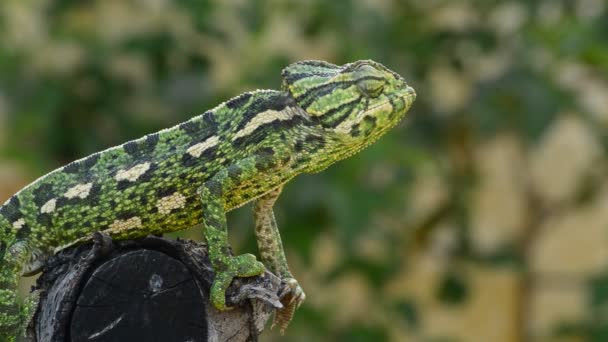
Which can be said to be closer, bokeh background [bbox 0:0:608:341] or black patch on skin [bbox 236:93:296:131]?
black patch on skin [bbox 236:93:296:131]

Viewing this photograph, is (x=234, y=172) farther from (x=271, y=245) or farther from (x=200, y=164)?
(x=271, y=245)

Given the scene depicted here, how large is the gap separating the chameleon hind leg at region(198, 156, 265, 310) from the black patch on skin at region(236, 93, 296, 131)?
108mm

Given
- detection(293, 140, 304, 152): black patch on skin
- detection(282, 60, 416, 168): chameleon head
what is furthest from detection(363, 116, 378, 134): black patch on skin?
detection(293, 140, 304, 152): black patch on skin

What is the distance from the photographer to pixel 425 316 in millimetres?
6520

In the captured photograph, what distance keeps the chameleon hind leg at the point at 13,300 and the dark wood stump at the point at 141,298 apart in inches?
0.9

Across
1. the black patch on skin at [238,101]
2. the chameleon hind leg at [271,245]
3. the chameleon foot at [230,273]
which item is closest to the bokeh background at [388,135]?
the chameleon hind leg at [271,245]

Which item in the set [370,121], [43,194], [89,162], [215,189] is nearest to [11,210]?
[43,194]

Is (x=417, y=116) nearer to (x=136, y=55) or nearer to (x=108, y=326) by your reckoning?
(x=136, y=55)

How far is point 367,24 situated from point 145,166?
2772 mm

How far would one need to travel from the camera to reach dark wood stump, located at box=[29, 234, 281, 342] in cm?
204

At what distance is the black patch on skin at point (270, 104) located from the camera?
2279 millimetres

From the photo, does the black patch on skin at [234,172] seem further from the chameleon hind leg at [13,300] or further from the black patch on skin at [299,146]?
the chameleon hind leg at [13,300]

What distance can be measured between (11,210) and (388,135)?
233 centimetres

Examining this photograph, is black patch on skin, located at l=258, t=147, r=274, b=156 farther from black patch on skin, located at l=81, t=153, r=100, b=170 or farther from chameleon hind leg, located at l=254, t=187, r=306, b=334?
black patch on skin, located at l=81, t=153, r=100, b=170
